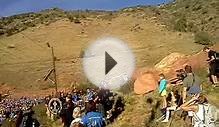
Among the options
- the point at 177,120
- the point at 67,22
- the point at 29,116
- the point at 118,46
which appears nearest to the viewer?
the point at 177,120

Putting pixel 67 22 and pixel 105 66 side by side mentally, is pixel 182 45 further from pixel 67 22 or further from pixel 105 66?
pixel 67 22

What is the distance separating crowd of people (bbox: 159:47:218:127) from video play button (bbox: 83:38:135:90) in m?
20.5

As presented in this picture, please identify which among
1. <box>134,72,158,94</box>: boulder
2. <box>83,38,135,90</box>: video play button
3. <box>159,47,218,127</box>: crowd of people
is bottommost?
<box>159,47,218,127</box>: crowd of people

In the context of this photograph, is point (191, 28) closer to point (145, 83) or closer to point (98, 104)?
point (145, 83)

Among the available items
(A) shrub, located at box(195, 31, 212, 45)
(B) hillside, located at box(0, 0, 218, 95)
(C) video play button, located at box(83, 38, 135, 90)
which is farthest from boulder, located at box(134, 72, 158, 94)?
(A) shrub, located at box(195, 31, 212, 45)

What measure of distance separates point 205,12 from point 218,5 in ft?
5.34

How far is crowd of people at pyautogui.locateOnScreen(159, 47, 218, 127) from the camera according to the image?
8.35m

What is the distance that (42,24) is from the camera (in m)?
59.3

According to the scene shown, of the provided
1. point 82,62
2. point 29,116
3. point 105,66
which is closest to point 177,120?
point 29,116

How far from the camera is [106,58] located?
45094mm

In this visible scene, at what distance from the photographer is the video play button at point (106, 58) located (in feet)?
129

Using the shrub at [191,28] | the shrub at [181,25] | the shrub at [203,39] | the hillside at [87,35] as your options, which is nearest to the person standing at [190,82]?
the hillside at [87,35]

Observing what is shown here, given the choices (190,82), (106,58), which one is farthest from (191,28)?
(190,82)

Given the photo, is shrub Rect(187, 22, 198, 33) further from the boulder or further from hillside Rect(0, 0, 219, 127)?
the boulder
